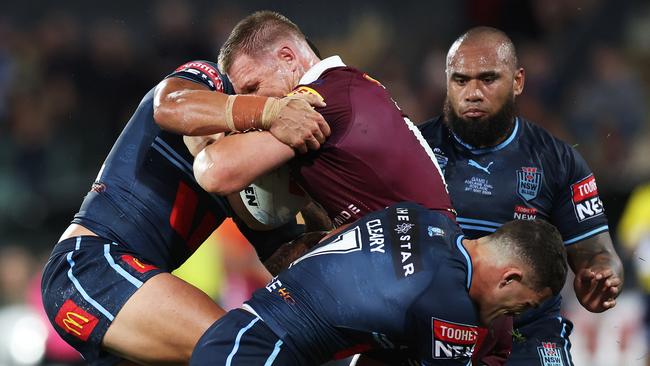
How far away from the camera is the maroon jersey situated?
4.79 meters

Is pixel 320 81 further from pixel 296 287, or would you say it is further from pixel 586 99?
pixel 586 99

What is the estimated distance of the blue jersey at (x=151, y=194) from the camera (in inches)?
211

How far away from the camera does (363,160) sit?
4777 millimetres

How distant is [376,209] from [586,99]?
7.08 m

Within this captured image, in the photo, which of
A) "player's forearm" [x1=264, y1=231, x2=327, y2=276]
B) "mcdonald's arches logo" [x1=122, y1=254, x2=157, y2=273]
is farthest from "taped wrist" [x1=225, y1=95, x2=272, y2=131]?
"player's forearm" [x1=264, y1=231, x2=327, y2=276]

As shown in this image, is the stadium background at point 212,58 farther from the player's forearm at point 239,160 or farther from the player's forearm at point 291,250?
the player's forearm at point 239,160

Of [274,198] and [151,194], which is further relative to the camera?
[151,194]

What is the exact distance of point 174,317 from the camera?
495cm

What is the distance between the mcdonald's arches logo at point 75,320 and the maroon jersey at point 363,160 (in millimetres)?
1199

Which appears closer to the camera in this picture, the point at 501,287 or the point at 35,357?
the point at 501,287

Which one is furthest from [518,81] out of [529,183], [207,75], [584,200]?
[207,75]

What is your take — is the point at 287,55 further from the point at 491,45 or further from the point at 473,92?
the point at 491,45

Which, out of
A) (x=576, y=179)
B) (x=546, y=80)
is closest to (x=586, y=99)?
(x=546, y=80)

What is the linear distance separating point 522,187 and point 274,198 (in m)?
1.42
